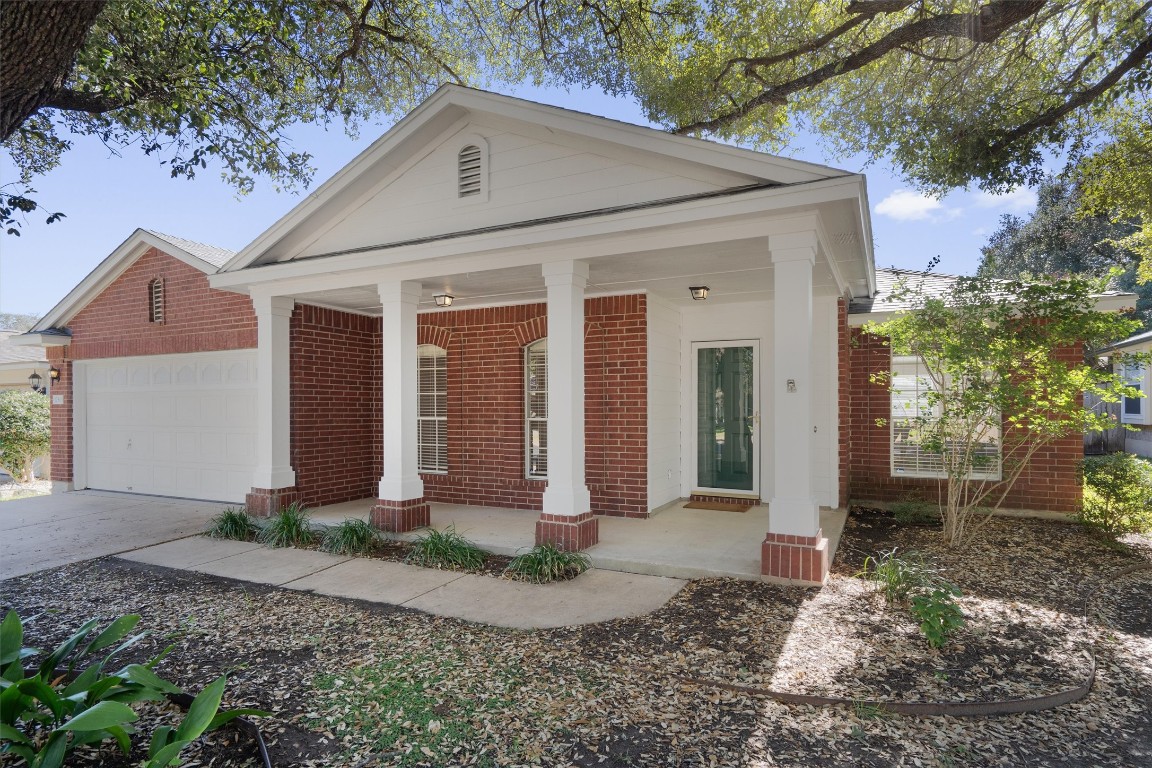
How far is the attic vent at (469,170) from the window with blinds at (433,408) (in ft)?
10.4

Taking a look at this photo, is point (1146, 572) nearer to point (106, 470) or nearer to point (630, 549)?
point (630, 549)

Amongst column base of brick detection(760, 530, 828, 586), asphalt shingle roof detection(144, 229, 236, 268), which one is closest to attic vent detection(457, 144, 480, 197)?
column base of brick detection(760, 530, 828, 586)

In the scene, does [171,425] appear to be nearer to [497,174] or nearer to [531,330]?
[531,330]

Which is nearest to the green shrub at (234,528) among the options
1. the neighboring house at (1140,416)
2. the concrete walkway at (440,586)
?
the concrete walkway at (440,586)

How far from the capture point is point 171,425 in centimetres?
955

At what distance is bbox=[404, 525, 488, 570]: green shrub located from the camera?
232 inches

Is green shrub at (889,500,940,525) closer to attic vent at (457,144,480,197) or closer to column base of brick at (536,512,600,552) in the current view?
column base of brick at (536,512,600,552)

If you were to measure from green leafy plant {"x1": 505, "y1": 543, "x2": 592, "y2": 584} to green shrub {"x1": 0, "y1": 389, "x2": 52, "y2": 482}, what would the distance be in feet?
43.8

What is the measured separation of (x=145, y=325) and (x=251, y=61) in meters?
5.22

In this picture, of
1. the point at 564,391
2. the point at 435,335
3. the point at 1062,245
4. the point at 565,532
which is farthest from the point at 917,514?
the point at 1062,245

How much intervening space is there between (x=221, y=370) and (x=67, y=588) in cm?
432

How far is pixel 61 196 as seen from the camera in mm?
5969

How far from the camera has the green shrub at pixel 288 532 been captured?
679 centimetres

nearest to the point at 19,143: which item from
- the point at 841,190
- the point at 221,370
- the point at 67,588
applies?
the point at 221,370
